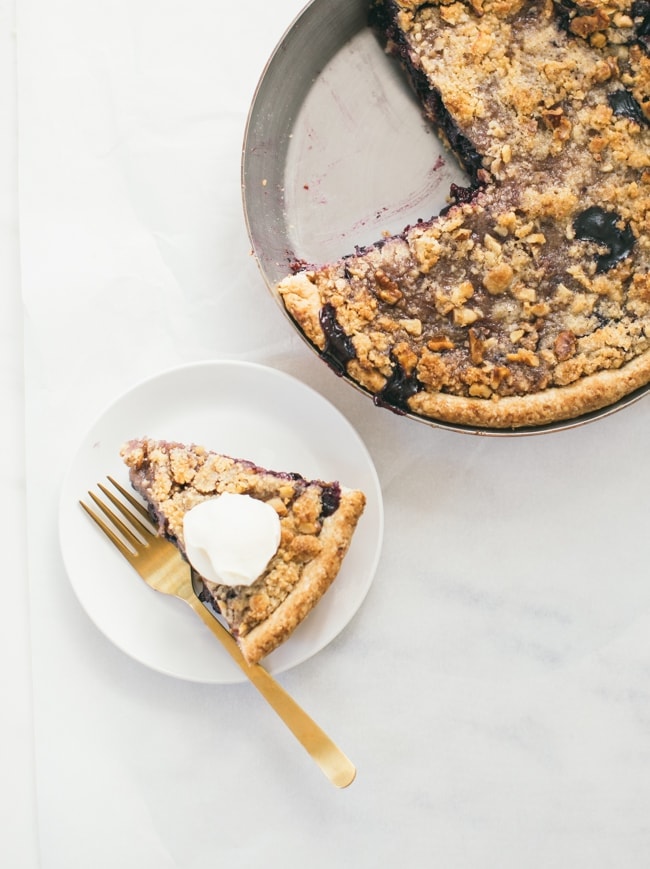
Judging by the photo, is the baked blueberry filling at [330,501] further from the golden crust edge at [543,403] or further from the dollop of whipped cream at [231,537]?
the golden crust edge at [543,403]

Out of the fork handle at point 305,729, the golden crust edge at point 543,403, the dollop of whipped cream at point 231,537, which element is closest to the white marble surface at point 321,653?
the fork handle at point 305,729

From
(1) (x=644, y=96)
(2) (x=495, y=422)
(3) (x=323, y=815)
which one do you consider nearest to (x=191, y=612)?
(3) (x=323, y=815)

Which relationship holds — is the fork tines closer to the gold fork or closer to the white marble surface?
the gold fork

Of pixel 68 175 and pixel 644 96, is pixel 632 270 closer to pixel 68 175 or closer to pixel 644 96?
pixel 644 96

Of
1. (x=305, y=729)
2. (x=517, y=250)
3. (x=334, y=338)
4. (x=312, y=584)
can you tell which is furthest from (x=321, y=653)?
(x=517, y=250)

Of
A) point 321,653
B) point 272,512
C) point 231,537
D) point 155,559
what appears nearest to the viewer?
point 231,537

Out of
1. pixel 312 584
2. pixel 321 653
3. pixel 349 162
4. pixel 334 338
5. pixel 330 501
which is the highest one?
pixel 349 162

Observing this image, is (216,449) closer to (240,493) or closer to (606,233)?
(240,493)
